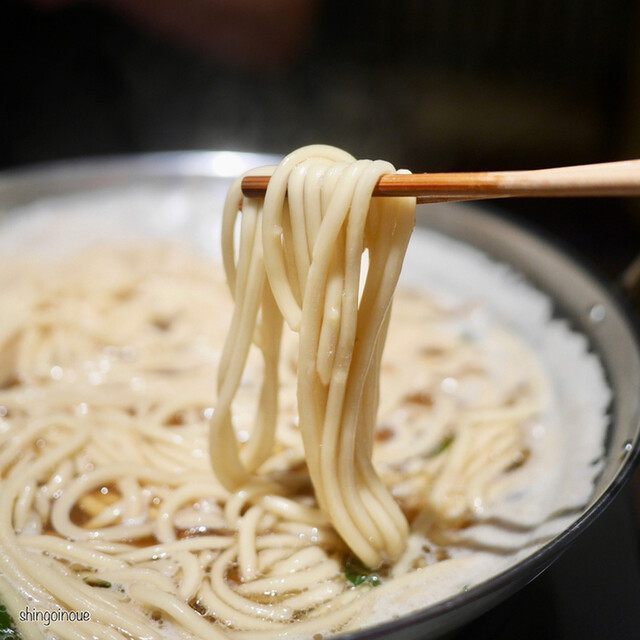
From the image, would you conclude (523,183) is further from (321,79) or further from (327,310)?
(321,79)

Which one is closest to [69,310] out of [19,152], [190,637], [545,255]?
[190,637]

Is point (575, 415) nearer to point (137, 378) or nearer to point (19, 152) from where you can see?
point (137, 378)

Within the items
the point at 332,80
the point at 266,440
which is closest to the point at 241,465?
the point at 266,440

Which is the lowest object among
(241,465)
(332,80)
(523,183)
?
(241,465)

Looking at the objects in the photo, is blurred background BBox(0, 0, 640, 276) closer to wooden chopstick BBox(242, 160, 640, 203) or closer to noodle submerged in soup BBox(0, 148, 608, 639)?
noodle submerged in soup BBox(0, 148, 608, 639)

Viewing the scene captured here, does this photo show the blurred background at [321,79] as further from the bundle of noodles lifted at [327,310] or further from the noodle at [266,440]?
the bundle of noodles lifted at [327,310]

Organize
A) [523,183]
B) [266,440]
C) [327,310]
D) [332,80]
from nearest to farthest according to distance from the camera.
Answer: [523,183]
[327,310]
[266,440]
[332,80]
